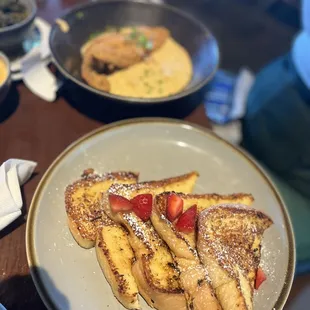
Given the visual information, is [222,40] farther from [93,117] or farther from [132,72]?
[93,117]

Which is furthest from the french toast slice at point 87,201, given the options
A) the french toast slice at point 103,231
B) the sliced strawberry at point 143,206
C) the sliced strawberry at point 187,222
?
the sliced strawberry at point 187,222

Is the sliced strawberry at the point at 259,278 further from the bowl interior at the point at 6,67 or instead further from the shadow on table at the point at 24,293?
the bowl interior at the point at 6,67

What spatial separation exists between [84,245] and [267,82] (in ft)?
5.28

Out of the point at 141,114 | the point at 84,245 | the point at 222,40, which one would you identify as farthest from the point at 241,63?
the point at 84,245

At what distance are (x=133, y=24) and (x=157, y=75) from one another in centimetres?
42

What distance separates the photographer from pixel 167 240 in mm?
1122

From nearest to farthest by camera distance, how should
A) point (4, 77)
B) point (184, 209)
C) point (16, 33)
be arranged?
1. point (184, 209)
2. point (4, 77)
3. point (16, 33)

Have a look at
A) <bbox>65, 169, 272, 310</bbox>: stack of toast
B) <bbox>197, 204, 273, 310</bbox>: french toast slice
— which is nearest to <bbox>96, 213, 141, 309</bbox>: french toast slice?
<bbox>65, 169, 272, 310</bbox>: stack of toast

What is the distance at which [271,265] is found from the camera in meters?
1.21

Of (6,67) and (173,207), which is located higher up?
(6,67)

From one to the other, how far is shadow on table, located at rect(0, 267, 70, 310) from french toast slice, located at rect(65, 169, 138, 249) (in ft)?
0.51

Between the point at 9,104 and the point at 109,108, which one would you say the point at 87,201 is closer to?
the point at 109,108

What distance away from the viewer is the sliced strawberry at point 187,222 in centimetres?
117

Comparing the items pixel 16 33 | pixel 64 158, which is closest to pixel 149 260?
pixel 64 158
